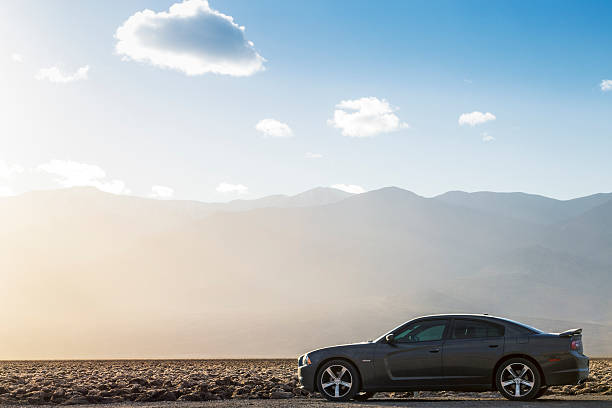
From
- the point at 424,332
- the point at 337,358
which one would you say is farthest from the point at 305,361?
the point at 424,332

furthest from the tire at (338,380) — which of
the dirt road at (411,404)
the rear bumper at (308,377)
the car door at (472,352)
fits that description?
the car door at (472,352)

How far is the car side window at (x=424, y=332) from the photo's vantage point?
1359cm

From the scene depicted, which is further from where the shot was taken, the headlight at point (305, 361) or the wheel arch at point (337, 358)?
the headlight at point (305, 361)

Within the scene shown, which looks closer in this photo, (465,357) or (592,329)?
(465,357)

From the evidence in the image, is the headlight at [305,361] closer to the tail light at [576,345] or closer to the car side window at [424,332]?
the car side window at [424,332]

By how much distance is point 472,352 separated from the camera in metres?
13.3

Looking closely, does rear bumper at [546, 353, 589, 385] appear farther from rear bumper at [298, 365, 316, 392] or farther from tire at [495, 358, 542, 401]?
rear bumper at [298, 365, 316, 392]

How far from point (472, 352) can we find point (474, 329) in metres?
0.45

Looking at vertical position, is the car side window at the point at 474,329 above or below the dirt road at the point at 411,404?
above

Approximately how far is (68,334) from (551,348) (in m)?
133

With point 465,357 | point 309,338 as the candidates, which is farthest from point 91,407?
point 309,338

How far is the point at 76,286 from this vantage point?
180 m

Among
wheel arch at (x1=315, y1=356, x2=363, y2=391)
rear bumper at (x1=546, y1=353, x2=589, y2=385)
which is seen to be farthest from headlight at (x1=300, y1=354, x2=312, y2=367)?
rear bumper at (x1=546, y1=353, x2=589, y2=385)

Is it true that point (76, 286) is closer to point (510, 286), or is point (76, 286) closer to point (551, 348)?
point (510, 286)
